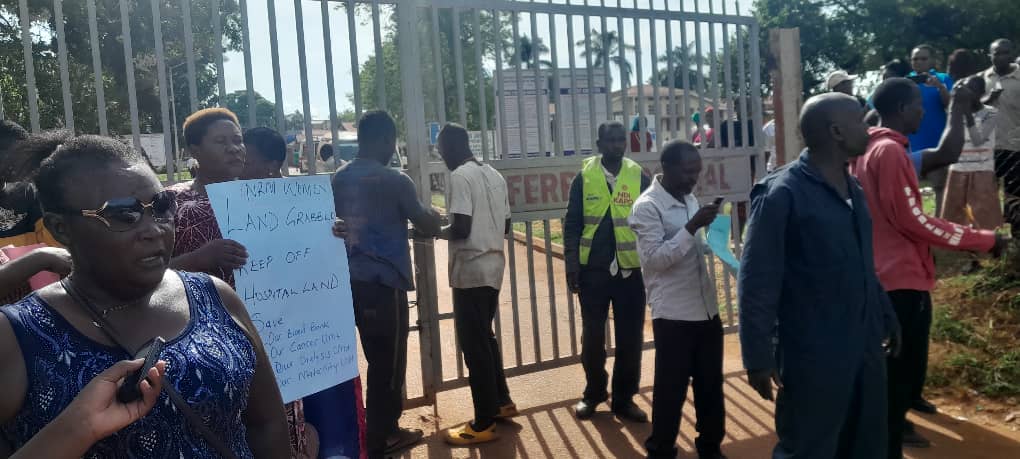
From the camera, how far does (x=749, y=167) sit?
588 centimetres

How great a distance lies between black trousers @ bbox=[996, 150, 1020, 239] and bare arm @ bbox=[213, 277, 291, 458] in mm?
6663

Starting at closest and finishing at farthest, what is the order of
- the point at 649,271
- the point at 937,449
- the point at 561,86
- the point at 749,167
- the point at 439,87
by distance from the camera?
the point at 649,271 → the point at 937,449 → the point at 439,87 → the point at 561,86 → the point at 749,167

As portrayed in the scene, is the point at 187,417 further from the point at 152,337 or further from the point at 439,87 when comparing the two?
the point at 439,87

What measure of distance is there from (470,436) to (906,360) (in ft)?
7.76

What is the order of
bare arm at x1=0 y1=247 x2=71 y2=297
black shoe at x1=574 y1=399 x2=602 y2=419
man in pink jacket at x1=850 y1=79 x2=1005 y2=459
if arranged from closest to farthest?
1. bare arm at x1=0 y1=247 x2=71 y2=297
2. man in pink jacket at x1=850 y1=79 x2=1005 y2=459
3. black shoe at x1=574 y1=399 x2=602 y2=419

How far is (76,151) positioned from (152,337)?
426 mm

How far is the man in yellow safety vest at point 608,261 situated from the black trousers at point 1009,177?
376 cm

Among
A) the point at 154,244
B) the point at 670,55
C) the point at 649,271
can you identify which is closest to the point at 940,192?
the point at 670,55

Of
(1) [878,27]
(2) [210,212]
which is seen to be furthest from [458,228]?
(1) [878,27]

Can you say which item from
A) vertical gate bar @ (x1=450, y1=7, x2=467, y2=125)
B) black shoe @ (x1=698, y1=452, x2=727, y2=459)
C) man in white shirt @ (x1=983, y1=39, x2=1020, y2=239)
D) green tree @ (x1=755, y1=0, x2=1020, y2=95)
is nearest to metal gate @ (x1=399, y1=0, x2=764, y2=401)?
vertical gate bar @ (x1=450, y1=7, x2=467, y2=125)

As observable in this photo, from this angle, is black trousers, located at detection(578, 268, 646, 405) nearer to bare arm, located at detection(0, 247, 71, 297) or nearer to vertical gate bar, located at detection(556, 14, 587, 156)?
vertical gate bar, located at detection(556, 14, 587, 156)

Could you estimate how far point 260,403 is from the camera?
6.10ft

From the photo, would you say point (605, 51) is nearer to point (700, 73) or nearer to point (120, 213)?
point (700, 73)

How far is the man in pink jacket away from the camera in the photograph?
12.0 ft
